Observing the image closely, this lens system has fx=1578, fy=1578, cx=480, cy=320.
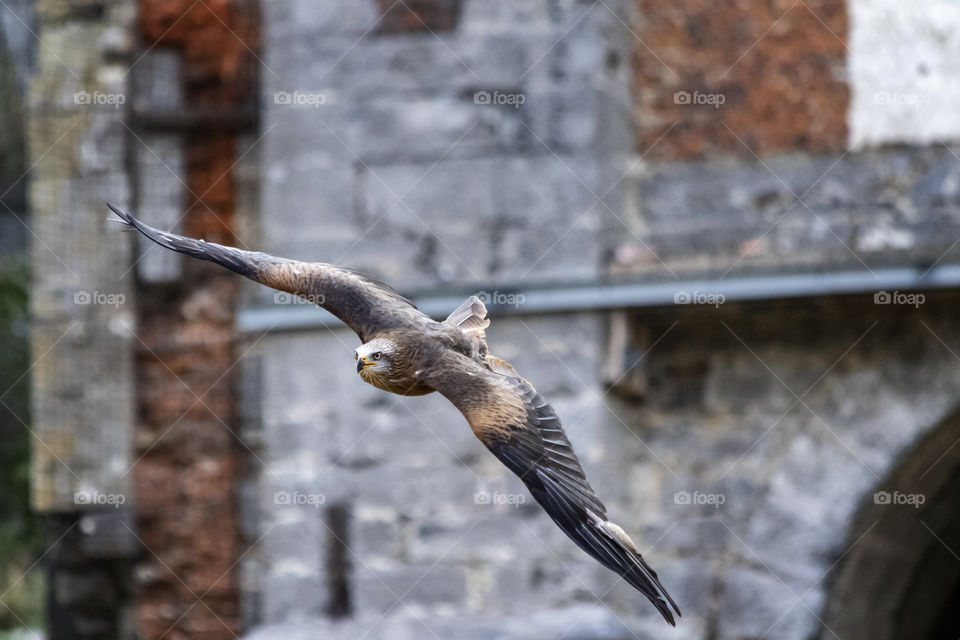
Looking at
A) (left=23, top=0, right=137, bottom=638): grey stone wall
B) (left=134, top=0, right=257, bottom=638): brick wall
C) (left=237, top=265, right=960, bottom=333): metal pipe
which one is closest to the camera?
(left=237, top=265, right=960, bottom=333): metal pipe

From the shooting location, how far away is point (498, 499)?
5.35m

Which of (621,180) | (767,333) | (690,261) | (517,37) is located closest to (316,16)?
(517,37)

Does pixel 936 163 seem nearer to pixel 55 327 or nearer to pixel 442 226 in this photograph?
pixel 442 226

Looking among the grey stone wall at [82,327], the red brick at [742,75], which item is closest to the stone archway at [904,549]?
the red brick at [742,75]

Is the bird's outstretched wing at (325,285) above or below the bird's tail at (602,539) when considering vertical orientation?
above

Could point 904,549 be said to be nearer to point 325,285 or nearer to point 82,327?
point 325,285

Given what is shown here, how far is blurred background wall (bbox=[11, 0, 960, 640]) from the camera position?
5.33 metres

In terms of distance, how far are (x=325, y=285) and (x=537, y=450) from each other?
634 mm

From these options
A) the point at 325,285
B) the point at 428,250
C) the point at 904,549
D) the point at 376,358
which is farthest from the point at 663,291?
the point at 376,358

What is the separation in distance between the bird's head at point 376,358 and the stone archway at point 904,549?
2.42 meters

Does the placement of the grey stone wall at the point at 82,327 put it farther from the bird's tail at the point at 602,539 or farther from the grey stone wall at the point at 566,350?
the bird's tail at the point at 602,539

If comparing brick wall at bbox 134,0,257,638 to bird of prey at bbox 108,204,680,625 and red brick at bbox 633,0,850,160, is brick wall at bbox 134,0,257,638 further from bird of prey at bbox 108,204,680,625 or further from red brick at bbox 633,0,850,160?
bird of prey at bbox 108,204,680,625

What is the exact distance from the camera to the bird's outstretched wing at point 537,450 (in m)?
3.32

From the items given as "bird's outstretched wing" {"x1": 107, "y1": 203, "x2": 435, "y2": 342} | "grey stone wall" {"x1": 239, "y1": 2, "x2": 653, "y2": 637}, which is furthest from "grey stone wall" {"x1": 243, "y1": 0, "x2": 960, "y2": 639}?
"bird's outstretched wing" {"x1": 107, "y1": 203, "x2": 435, "y2": 342}
